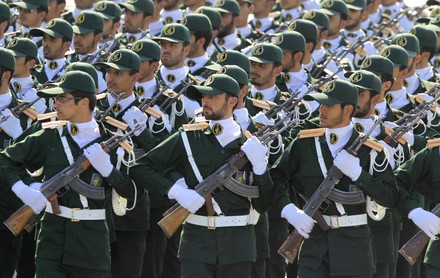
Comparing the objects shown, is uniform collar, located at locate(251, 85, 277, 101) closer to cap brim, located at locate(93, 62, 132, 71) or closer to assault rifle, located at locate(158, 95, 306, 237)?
cap brim, located at locate(93, 62, 132, 71)

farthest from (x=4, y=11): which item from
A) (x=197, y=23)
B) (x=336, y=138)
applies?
(x=336, y=138)

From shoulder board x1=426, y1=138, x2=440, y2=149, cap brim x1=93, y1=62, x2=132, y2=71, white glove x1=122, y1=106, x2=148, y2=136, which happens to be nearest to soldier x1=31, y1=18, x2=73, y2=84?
cap brim x1=93, y1=62, x2=132, y2=71

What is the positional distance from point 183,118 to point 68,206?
8.51 ft

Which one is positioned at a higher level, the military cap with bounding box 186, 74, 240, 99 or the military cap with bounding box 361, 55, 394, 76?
the military cap with bounding box 186, 74, 240, 99

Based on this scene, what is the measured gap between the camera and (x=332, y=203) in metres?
12.6

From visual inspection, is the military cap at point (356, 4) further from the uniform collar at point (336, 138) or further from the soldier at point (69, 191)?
the soldier at point (69, 191)

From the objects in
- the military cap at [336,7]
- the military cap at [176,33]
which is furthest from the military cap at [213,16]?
the military cap at [336,7]

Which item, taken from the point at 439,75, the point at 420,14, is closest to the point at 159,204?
the point at 439,75

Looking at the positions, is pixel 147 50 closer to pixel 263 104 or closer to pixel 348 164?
pixel 263 104

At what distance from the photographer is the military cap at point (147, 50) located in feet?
50.0

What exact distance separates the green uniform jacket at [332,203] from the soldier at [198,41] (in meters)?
4.02

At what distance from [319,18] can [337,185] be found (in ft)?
21.1

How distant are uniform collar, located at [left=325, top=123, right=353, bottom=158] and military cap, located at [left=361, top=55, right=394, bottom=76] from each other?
97.7 inches

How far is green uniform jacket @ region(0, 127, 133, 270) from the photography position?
41.0ft
